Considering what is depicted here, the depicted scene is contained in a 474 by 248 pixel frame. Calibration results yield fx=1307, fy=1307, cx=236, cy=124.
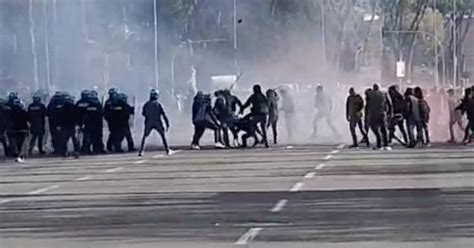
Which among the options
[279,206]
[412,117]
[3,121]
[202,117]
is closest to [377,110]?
[412,117]

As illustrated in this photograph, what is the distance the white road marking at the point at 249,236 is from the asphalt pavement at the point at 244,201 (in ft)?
0.07

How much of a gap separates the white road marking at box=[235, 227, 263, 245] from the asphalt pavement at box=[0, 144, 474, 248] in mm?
22

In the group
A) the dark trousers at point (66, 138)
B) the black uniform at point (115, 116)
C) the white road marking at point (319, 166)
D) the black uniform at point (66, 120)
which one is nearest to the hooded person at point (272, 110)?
the black uniform at point (115, 116)

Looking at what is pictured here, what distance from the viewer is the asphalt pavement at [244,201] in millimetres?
13641

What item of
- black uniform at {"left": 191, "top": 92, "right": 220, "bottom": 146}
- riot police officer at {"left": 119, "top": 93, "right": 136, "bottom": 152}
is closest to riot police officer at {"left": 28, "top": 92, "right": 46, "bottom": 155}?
riot police officer at {"left": 119, "top": 93, "right": 136, "bottom": 152}

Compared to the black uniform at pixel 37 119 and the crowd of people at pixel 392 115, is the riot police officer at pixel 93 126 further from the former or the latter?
the crowd of people at pixel 392 115

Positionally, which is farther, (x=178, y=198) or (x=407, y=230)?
(x=178, y=198)

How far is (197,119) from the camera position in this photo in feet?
100

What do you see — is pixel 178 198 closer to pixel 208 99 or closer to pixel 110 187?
pixel 110 187

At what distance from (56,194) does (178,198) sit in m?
2.21

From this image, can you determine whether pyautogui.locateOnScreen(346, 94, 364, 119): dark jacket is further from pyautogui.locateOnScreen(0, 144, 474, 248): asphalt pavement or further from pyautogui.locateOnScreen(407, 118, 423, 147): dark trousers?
pyautogui.locateOnScreen(0, 144, 474, 248): asphalt pavement

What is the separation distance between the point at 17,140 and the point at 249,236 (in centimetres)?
1625

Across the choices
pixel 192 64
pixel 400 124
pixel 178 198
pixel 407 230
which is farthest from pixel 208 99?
pixel 192 64

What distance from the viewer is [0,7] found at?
154 ft
